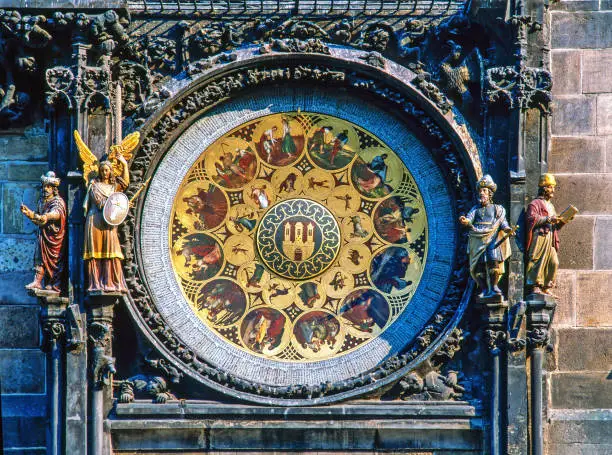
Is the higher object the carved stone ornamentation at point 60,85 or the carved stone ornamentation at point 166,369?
the carved stone ornamentation at point 60,85

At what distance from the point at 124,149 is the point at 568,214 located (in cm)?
446

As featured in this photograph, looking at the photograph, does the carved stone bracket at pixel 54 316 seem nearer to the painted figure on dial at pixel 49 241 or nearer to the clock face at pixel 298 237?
the painted figure on dial at pixel 49 241

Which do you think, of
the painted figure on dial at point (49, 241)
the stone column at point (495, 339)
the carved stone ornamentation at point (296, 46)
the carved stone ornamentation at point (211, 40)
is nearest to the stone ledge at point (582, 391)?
the stone column at point (495, 339)

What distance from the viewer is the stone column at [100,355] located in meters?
17.6

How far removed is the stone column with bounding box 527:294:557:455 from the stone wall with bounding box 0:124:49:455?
4897 mm

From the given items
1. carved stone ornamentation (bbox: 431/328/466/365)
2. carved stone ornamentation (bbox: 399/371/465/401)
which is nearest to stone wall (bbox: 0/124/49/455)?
carved stone ornamentation (bbox: 399/371/465/401)

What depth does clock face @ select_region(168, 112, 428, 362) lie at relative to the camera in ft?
59.9

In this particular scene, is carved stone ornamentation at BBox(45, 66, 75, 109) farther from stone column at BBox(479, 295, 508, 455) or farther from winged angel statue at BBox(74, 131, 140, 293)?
stone column at BBox(479, 295, 508, 455)

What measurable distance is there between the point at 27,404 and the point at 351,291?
3.49 metres

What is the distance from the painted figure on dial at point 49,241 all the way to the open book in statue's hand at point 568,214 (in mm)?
4945

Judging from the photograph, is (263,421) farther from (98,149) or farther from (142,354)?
(98,149)

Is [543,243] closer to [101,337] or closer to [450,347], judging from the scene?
[450,347]

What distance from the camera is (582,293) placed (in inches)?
710

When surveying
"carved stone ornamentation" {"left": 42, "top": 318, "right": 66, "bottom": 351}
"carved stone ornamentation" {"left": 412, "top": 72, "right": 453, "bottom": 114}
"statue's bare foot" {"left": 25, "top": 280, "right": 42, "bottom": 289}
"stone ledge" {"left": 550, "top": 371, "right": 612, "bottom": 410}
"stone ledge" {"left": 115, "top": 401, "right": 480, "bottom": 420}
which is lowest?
"stone ledge" {"left": 115, "top": 401, "right": 480, "bottom": 420}
